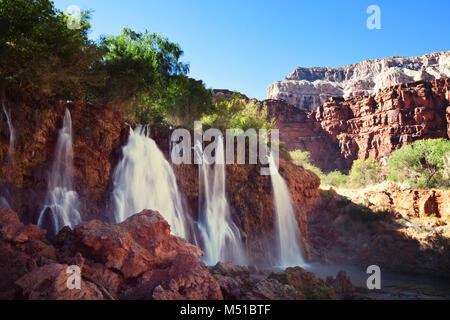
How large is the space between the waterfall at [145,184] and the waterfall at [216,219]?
1620mm

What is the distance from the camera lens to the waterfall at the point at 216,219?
16.6 m

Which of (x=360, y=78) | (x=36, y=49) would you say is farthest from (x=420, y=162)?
(x=360, y=78)

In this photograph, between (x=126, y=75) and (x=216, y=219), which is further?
(x=126, y=75)

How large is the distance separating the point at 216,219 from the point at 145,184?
17.1ft

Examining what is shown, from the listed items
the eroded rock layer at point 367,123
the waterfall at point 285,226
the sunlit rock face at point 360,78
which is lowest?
the waterfall at point 285,226

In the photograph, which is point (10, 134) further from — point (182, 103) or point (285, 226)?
point (285, 226)

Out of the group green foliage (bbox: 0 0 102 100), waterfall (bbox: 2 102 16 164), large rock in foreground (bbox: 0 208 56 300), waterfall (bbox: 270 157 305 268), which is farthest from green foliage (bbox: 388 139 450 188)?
large rock in foreground (bbox: 0 208 56 300)

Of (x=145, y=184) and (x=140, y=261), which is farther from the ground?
(x=145, y=184)

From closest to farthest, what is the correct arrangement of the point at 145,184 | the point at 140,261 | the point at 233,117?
the point at 140,261 < the point at 145,184 < the point at 233,117

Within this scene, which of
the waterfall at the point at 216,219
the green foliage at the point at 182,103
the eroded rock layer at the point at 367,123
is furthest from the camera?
the eroded rock layer at the point at 367,123

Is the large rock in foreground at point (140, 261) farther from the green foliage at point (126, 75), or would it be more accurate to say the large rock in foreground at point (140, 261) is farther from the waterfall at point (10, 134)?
the green foliage at point (126, 75)

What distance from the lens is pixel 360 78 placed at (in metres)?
114

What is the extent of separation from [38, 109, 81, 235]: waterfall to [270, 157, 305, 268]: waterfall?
13.0 metres

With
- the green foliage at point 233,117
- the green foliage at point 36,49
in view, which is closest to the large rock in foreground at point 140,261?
the green foliage at point 36,49
